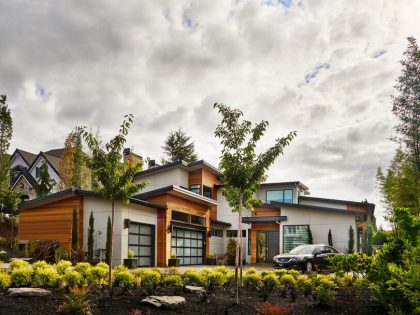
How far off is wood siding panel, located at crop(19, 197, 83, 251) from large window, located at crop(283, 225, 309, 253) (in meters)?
15.1

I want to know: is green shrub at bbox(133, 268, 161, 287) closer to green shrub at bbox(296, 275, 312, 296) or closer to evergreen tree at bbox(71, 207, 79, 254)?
Answer: green shrub at bbox(296, 275, 312, 296)

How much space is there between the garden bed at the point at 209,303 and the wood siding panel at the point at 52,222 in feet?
43.1

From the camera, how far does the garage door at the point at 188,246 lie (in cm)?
2792

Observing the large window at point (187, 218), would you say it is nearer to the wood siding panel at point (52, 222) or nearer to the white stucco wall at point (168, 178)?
the white stucco wall at point (168, 178)

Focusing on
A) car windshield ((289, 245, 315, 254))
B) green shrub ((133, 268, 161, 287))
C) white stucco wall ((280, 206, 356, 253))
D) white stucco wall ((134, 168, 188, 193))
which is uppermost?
white stucco wall ((134, 168, 188, 193))

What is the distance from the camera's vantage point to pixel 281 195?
36625 millimetres

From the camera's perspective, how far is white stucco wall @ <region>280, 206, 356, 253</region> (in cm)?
3072

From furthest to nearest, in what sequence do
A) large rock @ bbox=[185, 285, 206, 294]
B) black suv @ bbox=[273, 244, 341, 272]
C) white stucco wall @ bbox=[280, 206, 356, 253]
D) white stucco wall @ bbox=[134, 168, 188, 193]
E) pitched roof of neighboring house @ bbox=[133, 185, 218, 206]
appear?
white stucco wall @ bbox=[134, 168, 188, 193]
white stucco wall @ bbox=[280, 206, 356, 253]
pitched roof of neighboring house @ bbox=[133, 185, 218, 206]
black suv @ bbox=[273, 244, 341, 272]
large rock @ bbox=[185, 285, 206, 294]

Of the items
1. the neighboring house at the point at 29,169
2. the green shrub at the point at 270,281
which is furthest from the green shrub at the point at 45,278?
the neighboring house at the point at 29,169

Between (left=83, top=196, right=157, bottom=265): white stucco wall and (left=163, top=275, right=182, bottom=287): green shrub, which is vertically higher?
(left=83, top=196, right=157, bottom=265): white stucco wall

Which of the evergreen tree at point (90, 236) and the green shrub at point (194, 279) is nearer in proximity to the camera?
the green shrub at point (194, 279)

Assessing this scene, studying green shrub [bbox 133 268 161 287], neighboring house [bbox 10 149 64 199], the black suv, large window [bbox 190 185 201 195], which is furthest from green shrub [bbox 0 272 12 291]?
neighboring house [bbox 10 149 64 199]

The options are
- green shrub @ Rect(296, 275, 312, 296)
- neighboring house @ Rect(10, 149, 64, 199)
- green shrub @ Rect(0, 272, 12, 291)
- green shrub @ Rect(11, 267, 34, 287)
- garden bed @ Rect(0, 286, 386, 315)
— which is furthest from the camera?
neighboring house @ Rect(10, 149, 64, 199)

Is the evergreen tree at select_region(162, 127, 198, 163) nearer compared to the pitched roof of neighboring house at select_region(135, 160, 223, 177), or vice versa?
the pitched roof of neighboring house at select_region(135, 160, 223, 177)
